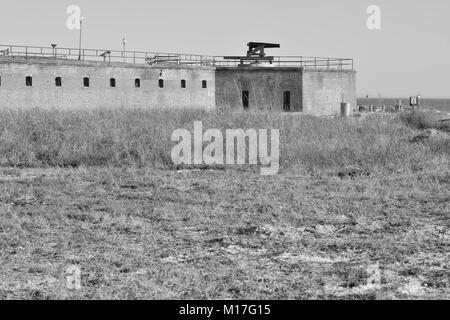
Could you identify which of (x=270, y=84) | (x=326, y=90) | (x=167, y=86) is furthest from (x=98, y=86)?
(x=326, y=90)

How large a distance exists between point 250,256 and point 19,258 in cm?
260

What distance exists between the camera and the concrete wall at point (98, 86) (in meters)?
34.3

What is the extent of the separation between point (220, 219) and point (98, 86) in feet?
99.4

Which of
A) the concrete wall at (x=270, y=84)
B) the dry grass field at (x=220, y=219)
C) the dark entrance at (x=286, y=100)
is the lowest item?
the dry grass field at (x=220, y=219)

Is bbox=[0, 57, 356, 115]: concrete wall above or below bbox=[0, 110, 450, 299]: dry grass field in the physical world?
above

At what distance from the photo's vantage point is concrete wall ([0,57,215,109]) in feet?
113

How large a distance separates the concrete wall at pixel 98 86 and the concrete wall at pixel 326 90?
654cm

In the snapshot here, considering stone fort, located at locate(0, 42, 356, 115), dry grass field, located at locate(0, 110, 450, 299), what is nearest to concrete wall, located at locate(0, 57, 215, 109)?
stone fort, located at locate(0, 42, 356, 115)

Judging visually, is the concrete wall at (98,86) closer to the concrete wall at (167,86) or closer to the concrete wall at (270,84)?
the concrete wall at (167,86)

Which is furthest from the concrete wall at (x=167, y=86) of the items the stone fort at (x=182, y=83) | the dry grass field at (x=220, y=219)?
the dry grass field at (x=220, y=219)

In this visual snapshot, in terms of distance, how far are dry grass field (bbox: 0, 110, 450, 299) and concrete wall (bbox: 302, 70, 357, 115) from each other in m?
24.0

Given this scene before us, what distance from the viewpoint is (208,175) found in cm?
1379

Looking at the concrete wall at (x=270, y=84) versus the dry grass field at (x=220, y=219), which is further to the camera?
the concrete wall at (x=270, y=84)

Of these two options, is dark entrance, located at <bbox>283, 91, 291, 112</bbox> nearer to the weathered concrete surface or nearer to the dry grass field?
the weathered concrete surface
